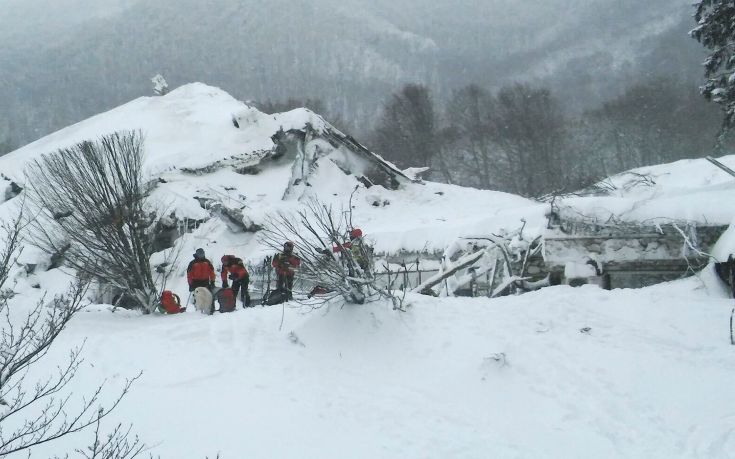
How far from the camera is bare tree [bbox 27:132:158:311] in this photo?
9992 millimetres

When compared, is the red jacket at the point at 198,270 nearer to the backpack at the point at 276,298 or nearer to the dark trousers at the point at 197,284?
the dark trousers at the point at 197,284

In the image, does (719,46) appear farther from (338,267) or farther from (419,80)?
(419,80)

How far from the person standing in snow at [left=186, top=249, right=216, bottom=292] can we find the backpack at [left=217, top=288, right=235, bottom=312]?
1.58 ft

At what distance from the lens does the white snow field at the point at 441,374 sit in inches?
223

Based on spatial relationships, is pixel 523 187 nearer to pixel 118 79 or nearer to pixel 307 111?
pixel 307 111

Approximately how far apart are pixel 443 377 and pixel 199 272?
597cm

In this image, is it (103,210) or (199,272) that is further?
(199,272)

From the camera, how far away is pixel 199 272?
11.0m

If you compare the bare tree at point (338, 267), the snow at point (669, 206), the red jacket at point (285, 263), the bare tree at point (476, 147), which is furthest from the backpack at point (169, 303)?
the bare tree at point (476, 147)

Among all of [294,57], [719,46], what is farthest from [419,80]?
[719,46]

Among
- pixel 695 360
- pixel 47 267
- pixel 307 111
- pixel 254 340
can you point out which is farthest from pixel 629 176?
pixel 47 267

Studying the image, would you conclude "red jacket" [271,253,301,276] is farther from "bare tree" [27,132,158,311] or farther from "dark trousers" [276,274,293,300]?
"bare tree" [27,132,158,311]

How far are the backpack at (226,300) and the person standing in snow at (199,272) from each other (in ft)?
1.58

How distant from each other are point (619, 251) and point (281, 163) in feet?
52.7
